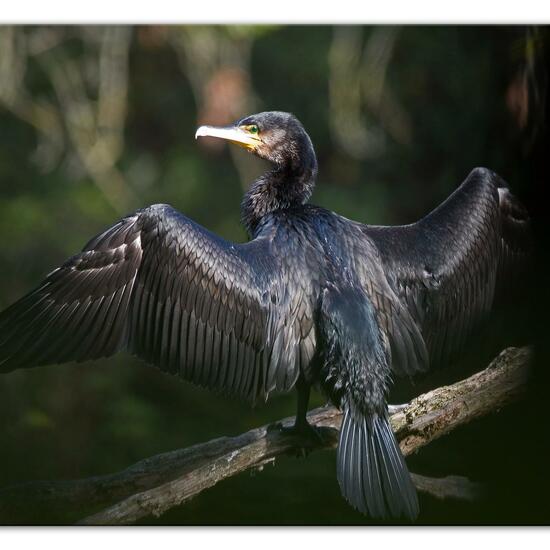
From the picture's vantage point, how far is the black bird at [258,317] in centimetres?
474

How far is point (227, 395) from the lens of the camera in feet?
16.2

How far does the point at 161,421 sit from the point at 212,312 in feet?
3.92

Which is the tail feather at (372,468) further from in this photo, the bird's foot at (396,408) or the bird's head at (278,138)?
the bird's head at (278,138)

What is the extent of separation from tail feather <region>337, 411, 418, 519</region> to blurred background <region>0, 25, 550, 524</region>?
2.31 feet

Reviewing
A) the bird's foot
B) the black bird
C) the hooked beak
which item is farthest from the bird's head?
the bird's foot

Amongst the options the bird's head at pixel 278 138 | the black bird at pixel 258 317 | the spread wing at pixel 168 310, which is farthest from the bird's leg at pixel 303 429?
the bird's head at pixel 278 138

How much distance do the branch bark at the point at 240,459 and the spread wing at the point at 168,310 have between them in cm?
27

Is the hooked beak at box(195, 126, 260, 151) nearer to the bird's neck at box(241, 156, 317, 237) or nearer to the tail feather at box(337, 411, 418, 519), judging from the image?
the bird's neck at box(241, 156, 317, 237)

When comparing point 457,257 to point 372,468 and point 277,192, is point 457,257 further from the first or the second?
point 372,468

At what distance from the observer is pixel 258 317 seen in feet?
15.9

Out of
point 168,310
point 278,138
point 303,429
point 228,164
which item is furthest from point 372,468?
point 228,164

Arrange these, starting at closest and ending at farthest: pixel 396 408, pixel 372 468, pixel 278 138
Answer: pixel 372 468 → pixel 396 408 → pixel 278 138

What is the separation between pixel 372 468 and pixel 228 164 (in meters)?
1.89

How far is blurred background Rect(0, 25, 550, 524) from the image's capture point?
550cm
